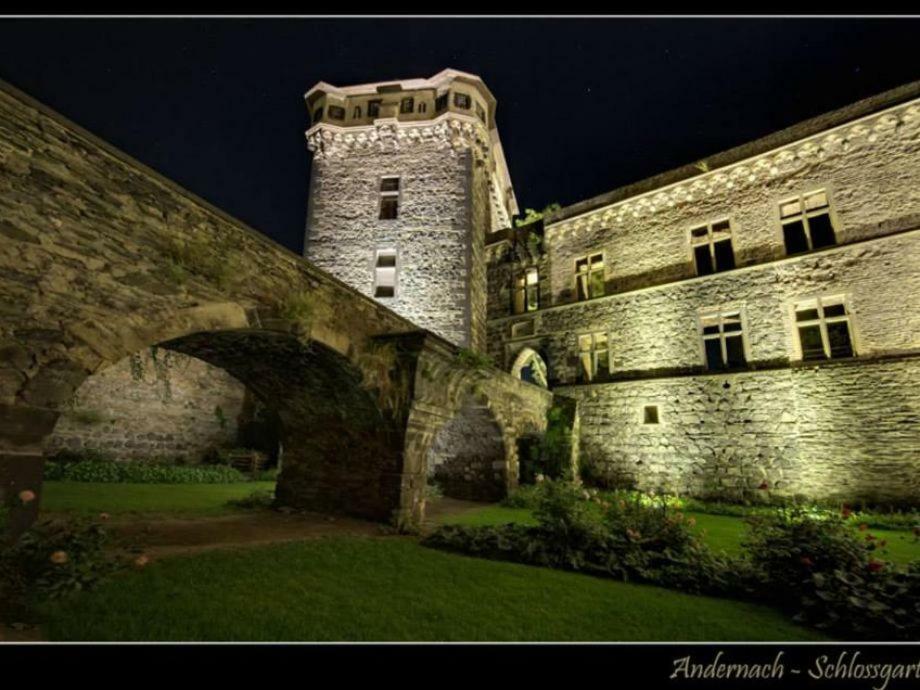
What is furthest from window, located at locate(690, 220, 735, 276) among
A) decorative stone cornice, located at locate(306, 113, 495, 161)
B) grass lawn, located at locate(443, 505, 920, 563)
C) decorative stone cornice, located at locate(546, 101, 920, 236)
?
decorative stone cornice, located at locate(306, 113, 495, 161)

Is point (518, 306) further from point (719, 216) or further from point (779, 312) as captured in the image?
point (779, 312)

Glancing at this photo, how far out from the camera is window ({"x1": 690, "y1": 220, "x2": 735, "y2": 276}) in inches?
495

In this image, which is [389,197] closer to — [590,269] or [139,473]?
[590,269]

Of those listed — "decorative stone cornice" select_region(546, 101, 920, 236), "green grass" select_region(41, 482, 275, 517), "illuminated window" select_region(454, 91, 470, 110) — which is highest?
"illuminated window" select_region(454, 91, 470, 110)

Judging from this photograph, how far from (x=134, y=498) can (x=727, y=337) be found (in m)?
13.9

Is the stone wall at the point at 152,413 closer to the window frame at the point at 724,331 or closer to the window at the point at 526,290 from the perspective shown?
the window at the point at 526,290

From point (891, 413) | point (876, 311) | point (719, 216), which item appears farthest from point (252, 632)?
point (719, 216)

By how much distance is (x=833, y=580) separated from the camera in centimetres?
371

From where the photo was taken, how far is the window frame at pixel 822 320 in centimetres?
1021

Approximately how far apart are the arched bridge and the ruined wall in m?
6.93

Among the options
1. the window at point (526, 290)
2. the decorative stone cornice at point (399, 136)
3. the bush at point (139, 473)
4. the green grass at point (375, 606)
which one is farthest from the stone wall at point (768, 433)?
the bush at point (139, 473)

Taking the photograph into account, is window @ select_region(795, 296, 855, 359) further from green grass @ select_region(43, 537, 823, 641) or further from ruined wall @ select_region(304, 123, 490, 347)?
green grass @ select_region(43, 537, 823, 641)
